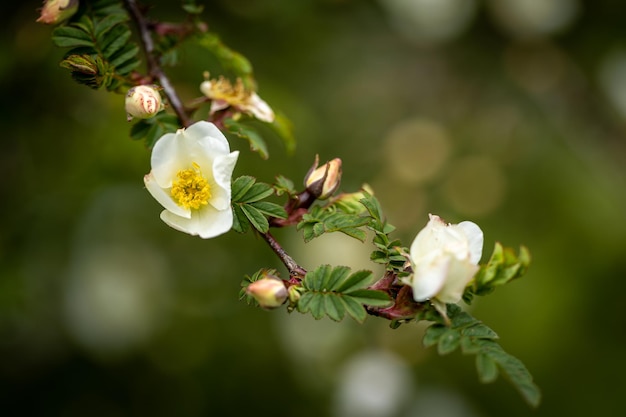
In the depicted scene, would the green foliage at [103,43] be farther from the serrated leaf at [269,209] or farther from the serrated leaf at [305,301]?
the serrated leaf at [305,301]

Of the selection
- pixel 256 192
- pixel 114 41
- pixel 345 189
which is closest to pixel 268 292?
pixel 256 192

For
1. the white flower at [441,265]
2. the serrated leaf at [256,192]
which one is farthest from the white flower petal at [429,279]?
the serrated leaf at [256,192]

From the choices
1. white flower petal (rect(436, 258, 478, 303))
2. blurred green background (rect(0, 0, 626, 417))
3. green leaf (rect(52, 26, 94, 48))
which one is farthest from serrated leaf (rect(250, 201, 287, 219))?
blurred green background (rect(0, 0, 626, 417))

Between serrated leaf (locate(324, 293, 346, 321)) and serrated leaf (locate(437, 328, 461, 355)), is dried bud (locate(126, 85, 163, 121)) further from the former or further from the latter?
serrated leaf (locate(437, 328, 461, 355))

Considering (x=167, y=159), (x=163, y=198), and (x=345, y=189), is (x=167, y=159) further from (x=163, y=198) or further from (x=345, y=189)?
(x=345, y=189)

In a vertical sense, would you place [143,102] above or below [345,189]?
above
